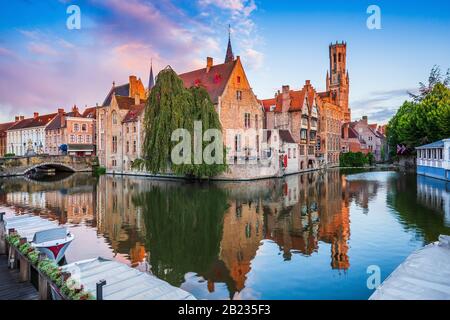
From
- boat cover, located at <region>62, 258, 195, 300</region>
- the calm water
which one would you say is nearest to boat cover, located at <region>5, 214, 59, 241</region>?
the calm water

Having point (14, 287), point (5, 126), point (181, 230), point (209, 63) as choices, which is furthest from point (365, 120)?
point (5, 126)

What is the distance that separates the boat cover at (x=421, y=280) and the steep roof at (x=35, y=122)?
87390mm

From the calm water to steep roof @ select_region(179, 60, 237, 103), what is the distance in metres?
20.8

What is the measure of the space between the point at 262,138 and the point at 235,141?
552 cm

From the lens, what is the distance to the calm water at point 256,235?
10273mm

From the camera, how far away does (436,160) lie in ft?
138

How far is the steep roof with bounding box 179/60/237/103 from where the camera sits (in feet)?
150

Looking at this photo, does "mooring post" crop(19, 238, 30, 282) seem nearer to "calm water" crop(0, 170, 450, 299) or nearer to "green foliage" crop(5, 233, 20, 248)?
"green foliage" crop(5, 233, 20, 248)

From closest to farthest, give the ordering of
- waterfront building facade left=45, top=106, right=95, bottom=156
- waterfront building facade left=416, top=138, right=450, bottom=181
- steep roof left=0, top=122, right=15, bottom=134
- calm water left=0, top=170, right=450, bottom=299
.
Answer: calm water left=0, top=170, right=450, bottom=299, waterfront building facade left=416, top=138, right=450, bottom=181, waterfront building facade left=45, top=106, right=95, bottom=156, steep roof left=0, top=122, right=15, bottom=134

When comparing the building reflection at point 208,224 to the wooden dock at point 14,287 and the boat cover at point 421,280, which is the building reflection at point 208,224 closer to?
the boat cover at point 421,280

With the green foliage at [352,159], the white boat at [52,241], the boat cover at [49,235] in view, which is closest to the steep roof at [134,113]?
the white boat at [52,241]

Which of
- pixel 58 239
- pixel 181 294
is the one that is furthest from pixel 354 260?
pixel 58 239
